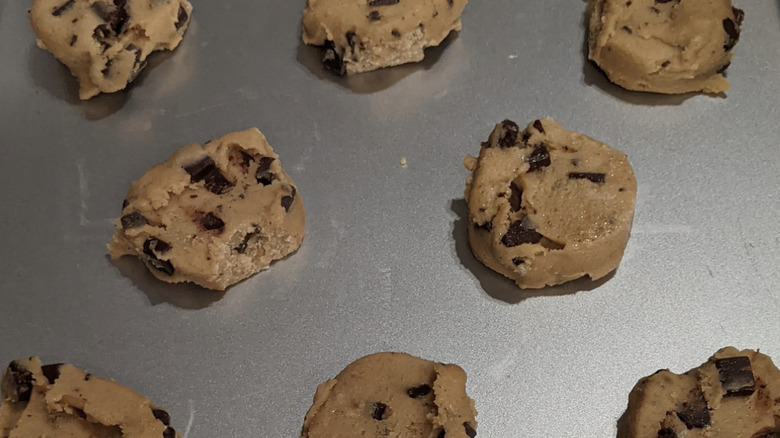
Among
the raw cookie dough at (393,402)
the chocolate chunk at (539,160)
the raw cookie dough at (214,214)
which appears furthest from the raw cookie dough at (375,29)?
the raw cookie dough at (393,402)

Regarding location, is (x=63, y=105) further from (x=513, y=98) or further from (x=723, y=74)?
(x=723, y=74)

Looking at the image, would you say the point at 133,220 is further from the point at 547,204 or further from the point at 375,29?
the point at 547,204

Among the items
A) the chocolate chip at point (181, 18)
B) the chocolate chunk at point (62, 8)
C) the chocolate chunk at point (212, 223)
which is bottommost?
the chocolate chunk at point (212, 223)

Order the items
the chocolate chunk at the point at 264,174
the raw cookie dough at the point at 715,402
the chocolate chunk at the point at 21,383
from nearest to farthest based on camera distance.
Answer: the raw cookie dough at the point at 715,402 → the chocolate chunk at the point at 21,383 → the chocolate chunk at the point at 264,174

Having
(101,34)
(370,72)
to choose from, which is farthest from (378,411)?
(101,34)

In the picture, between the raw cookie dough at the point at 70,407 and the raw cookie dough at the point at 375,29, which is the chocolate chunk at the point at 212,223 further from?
the raw cookie dough at the point at 375,29

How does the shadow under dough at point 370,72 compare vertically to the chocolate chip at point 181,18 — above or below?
below

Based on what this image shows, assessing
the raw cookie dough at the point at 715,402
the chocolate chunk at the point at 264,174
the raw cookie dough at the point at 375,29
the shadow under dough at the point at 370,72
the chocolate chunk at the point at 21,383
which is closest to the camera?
the raw cookie dough at the point at 715,402
